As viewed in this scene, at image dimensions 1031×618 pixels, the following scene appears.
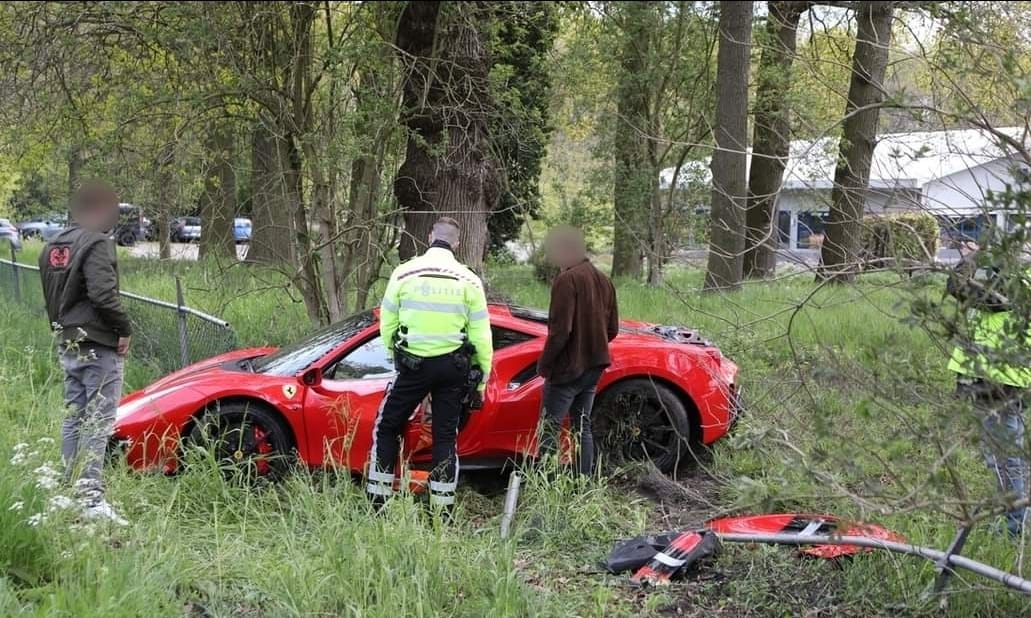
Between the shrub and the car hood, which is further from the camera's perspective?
the car hood

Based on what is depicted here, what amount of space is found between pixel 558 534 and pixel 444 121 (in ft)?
16.1

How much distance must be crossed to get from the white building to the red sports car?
1287mm

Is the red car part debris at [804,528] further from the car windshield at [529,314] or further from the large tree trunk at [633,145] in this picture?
the large tree trunk at [633,145]

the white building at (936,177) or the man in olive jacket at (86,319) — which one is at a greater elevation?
the white building at (936,177)

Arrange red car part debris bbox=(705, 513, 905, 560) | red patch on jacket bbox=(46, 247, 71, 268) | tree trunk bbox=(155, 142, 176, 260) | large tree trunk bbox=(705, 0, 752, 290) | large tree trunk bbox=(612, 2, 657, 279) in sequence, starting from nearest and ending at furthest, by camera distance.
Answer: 1. red car part debris bbox=(705, 513, 905, 560)
2. red patch on jacket bbox=(46, 247, 71, 268)
3. tree trunk bbox=(155, 142, 176, 260)
4. large tree trunk bbox=(705, 0, 752, 290)
5. large tree trunk bbox=(612, 2, 657, 279)

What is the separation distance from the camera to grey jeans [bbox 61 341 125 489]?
4.83m

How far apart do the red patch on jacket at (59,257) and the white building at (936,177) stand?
4.14 meters

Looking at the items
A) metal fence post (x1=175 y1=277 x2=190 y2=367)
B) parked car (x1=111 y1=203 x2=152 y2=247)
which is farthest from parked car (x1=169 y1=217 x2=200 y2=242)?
metal fence post (x1=175 y1=277 x2=190 y2=367)

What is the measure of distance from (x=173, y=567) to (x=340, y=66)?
522 cm

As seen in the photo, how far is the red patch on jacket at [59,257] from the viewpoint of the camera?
526 centimetres

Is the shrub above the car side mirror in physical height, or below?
above

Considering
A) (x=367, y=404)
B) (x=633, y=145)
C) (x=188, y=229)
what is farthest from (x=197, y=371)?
(x=633, y=145)

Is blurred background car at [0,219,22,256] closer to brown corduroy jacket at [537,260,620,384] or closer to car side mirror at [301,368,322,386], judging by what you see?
car side mirror at [301,368,322,386]

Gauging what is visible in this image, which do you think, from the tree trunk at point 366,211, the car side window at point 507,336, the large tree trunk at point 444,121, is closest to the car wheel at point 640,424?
the car side window at point 507,336
